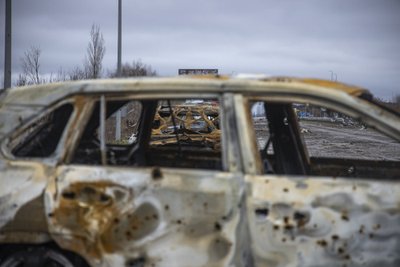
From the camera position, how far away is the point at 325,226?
8.81ft

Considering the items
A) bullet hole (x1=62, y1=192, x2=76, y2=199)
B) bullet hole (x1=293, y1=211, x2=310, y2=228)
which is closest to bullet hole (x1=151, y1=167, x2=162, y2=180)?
bullet hole (x1=62, y1=192, x2=76, y2=199)

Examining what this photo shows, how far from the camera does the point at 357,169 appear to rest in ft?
13.8

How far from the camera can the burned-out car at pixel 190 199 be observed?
2693 millimetres

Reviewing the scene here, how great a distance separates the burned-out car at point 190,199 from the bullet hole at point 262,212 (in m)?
0.01

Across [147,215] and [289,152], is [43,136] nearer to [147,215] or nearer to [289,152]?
[147,215]

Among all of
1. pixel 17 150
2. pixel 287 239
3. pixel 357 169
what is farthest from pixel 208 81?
pixel 357 169

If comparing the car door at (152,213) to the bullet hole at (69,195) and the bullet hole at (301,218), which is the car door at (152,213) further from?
the bullet hole at (301,218)

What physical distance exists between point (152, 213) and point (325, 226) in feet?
3.36

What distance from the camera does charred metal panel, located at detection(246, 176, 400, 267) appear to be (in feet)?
8.80

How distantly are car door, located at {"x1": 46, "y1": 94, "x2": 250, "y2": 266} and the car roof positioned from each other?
0.16m

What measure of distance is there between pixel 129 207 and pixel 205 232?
0.48 metres

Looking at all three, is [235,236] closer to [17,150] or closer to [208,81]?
[208,81]

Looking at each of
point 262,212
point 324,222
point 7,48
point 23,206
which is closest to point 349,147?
point 7,48

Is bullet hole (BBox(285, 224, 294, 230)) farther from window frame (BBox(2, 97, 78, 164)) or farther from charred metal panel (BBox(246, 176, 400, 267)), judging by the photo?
window frame (BBox(2, 97, 78, 164))
